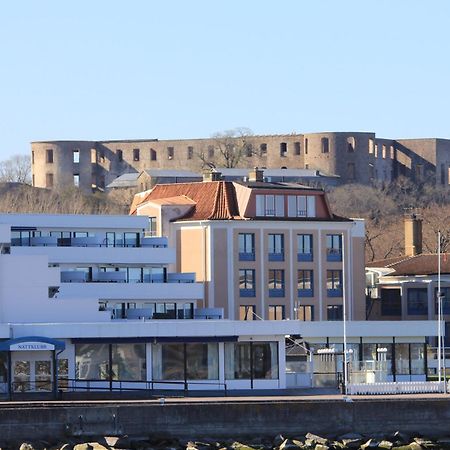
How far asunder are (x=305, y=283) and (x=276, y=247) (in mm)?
2346

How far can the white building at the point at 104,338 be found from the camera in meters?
72.5

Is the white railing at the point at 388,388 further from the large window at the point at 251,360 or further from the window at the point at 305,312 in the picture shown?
the window at the point at 305,312

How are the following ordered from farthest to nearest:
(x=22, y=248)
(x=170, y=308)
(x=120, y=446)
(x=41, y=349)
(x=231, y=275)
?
(x=231, y=275) → (x=170, y=308) → (x=22, y=248) → (x=41, y=349) → (x=120, y=446)

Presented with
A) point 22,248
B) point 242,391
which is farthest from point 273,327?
point 22,248

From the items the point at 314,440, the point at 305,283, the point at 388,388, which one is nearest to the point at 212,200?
the point at 305,283

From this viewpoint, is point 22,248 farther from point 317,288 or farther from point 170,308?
point 317,288

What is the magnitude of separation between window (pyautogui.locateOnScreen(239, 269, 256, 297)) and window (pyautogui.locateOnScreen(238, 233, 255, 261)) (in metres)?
0.66

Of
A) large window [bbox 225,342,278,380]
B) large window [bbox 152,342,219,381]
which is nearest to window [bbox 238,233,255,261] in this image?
large window [bbox 225,342,278,380]

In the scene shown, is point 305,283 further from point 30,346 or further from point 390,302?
point 30,346

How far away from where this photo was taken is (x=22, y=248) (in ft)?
278

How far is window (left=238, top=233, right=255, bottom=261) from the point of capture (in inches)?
4358

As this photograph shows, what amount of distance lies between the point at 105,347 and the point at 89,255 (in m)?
15.5

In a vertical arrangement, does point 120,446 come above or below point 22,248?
below

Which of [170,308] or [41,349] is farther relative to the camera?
[170,308]
